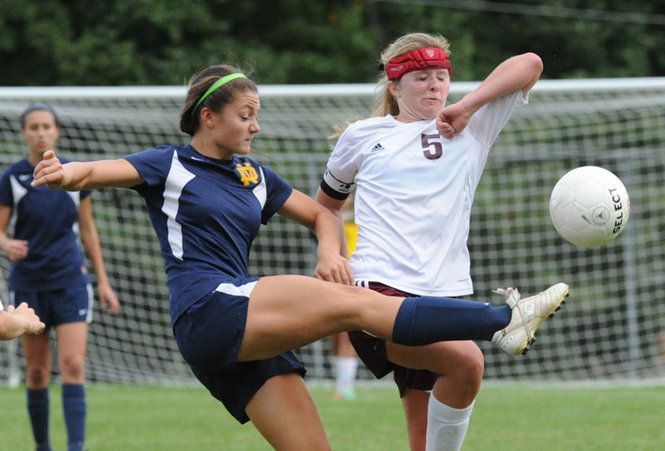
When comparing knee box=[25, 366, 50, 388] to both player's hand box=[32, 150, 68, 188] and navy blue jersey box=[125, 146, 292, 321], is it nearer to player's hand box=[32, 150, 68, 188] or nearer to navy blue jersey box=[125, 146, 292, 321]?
navy blue jersey box=[125, 146, 292, 321]

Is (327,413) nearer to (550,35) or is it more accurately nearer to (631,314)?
(631,314)

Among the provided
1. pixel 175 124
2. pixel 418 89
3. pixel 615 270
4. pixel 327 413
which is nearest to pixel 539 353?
pixel 615 270

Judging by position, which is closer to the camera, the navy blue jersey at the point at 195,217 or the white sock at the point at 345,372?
the navy blue jersey at the point at 195,217

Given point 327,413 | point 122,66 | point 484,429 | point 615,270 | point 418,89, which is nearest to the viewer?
point 418,89

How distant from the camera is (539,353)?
1514cm

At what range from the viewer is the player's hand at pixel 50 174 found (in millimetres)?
4004

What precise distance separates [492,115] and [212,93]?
1.14m

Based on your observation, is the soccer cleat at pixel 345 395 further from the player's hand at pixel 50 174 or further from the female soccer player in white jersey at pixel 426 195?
the player's hand at pixel 50 174

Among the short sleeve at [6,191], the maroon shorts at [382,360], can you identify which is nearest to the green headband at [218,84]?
the maroon shorts at [382,360]

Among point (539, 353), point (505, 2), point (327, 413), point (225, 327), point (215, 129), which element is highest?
point (505, 2)

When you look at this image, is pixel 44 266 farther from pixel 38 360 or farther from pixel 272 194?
pixel 272 194

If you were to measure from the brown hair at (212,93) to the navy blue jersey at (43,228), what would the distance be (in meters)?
2.68

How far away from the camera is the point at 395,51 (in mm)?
4883

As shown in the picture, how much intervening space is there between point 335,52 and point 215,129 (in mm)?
14478
